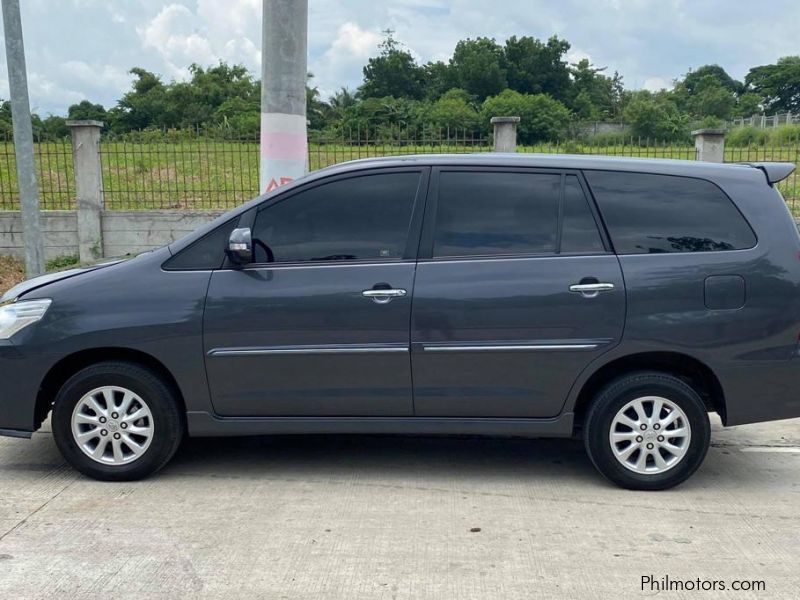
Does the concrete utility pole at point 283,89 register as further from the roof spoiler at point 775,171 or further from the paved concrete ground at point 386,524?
the roof spoiler at point 775,171

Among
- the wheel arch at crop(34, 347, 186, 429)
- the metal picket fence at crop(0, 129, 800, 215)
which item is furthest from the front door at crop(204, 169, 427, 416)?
the metal picket fence at crop(0, 129, 800, 215)

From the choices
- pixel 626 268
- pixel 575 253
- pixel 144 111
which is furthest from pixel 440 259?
pixel 144 111

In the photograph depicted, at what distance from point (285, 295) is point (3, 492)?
1985 millimetres

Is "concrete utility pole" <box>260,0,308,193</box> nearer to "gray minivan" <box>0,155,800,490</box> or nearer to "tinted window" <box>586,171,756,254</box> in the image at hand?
"gray minivan" <box>0,155,800,490</box>

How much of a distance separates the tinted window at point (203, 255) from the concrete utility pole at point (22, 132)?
13.3ft

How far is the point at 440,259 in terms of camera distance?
173 inches

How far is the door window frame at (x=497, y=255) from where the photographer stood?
4371mm

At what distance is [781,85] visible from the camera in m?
87.4

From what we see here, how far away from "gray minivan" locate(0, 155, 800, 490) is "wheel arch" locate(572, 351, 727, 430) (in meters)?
0.01

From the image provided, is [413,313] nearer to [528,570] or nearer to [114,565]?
[528,570]

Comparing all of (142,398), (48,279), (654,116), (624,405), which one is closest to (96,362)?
(142,398)

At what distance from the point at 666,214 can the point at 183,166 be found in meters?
8.67

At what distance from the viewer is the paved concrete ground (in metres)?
3.40

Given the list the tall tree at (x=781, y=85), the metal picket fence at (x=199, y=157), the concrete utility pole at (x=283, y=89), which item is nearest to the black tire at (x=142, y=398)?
the concrete utility pole at (x=283, y=89)
